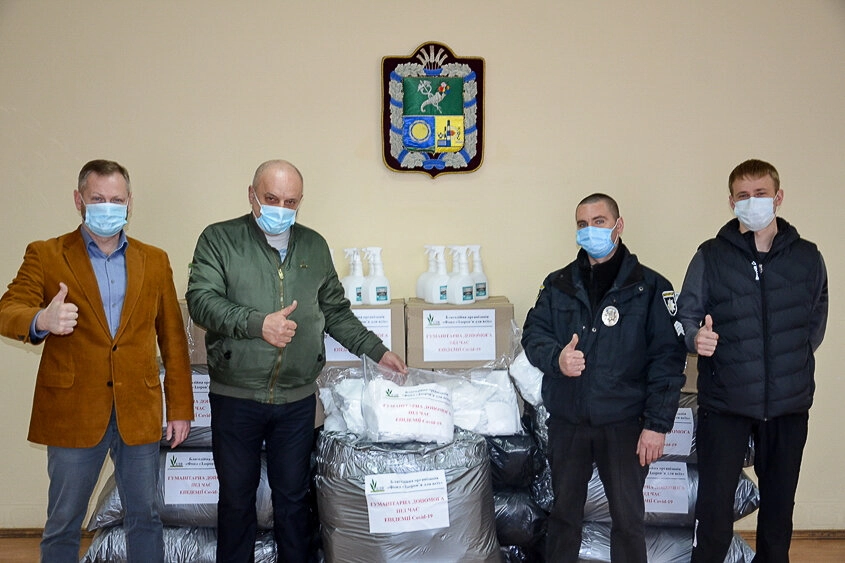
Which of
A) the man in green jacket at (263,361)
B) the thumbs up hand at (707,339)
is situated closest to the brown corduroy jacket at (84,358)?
the man in green jacket at (263,361)

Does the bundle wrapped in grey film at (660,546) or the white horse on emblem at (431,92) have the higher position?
the white horse on emblem at (431,92)

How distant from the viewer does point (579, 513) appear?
235cm

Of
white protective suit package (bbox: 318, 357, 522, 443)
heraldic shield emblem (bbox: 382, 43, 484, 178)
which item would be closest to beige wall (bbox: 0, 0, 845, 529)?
heraldic shield emblem (bbox: 382, 43, 484, 178)

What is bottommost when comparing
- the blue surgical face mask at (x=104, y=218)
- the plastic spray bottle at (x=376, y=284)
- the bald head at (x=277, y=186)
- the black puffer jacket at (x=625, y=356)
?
the black puffer jacket at (x=625, y=356)

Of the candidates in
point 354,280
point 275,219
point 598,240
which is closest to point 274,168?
point 275,219

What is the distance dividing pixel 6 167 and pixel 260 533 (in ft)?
6.91

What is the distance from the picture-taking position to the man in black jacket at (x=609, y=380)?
2229 mm

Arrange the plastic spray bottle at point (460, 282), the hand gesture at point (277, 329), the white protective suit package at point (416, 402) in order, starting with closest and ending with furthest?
the hand gesture at point (277, 329) → the white protective suit package at point (416, 402) → the plastic spray bottle at point (460, 282)

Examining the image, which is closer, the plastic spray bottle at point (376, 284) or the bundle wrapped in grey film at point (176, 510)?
the bundle wrapped in grey film at point (176, 510)

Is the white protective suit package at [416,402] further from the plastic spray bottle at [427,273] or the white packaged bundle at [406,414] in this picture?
the plastic spray bottle at [427,273]

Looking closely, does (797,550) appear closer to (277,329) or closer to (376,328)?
(376,328)

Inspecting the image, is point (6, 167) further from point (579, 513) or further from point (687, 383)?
point (687, 383)

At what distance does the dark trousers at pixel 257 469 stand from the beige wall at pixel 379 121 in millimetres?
1037

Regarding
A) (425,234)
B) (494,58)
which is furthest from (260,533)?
(494,58)
